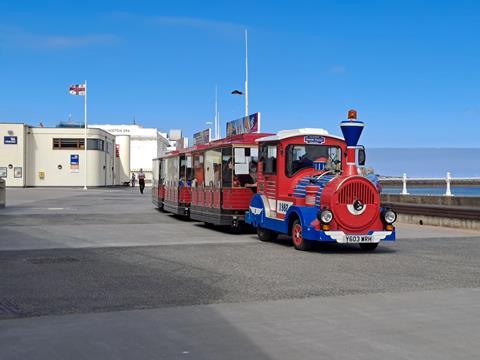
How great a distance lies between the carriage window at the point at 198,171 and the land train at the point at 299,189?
76 centimetres

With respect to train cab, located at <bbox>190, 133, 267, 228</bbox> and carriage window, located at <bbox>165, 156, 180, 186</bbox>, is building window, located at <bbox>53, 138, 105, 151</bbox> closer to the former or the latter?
carriage window, located at <bbox>165, 156, 180, 186</bbox>

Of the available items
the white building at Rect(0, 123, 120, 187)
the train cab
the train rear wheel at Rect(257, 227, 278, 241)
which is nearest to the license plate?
the train rear wheel at Rect(257, 227, 278, 241)

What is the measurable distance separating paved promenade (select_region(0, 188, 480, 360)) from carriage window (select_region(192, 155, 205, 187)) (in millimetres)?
5227

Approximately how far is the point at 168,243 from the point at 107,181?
5573 cm

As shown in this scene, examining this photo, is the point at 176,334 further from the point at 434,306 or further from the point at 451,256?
the point at 451,256

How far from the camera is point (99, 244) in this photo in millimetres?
14875

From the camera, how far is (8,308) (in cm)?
Answer: 777

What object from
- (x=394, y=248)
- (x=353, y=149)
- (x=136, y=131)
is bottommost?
(x=394, y=248)

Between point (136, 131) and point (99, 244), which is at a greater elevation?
point (136, 131)

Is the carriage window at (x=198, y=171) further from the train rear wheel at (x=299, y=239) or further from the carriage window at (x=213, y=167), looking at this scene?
the train rear wheel at (x=299, y=239)

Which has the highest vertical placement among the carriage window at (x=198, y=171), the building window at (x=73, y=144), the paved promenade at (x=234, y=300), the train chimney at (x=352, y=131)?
the building window at (x=73, y=144)

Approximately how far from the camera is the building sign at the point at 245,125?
24.2 m

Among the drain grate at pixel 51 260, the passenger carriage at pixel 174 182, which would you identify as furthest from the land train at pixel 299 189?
the drain grate at pixel 51 260

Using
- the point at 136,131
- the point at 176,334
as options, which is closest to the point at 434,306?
the point at 176,334
